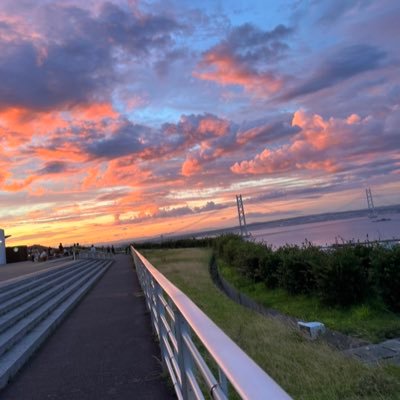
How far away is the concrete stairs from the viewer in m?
6.51

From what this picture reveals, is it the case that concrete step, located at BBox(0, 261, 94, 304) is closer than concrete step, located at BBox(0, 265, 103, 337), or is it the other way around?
concrete step, located at BBox(0, 265, 103, 337)

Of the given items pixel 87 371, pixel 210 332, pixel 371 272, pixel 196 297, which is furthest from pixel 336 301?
pixel 210 332

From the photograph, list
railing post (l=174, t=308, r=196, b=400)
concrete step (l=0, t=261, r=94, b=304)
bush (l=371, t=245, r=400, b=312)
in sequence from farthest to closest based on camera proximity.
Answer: bush (l=371, t=245, r=400, b=312), concrete step (l=0, t=261, r=94, b=304), railing post (l=174, t=308, r=196, b=400)

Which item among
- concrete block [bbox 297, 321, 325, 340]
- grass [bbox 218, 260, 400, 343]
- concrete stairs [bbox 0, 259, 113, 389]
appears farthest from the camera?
grass [bbox 218, 260, 400, 343]

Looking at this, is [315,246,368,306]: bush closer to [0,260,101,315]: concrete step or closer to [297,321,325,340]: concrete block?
[297,321,325,340]: concrete block

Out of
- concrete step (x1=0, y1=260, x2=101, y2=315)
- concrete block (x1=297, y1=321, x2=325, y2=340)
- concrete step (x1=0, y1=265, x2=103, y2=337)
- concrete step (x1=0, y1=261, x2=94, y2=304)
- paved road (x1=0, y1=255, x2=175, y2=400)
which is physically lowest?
concrete block (x1=297, y1=321, x2=325, y2=340)

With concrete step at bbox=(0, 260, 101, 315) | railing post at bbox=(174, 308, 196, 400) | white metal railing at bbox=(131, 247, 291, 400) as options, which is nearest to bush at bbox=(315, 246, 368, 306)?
concrete step at bbox=(0, 260, 101, 315)

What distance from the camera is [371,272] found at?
1223cm

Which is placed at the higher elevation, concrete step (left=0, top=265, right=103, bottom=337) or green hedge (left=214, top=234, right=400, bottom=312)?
concrete step (left=0, top=265, right=103, bottom=337)

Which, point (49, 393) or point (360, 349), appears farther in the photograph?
point (360, 349)

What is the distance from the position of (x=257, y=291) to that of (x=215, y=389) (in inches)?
624

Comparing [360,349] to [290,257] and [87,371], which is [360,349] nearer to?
[87,371]

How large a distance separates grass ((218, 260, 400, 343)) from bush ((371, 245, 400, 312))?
0.99 ft

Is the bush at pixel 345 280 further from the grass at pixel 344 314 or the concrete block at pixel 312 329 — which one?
the concrete block at pixel 312 329
